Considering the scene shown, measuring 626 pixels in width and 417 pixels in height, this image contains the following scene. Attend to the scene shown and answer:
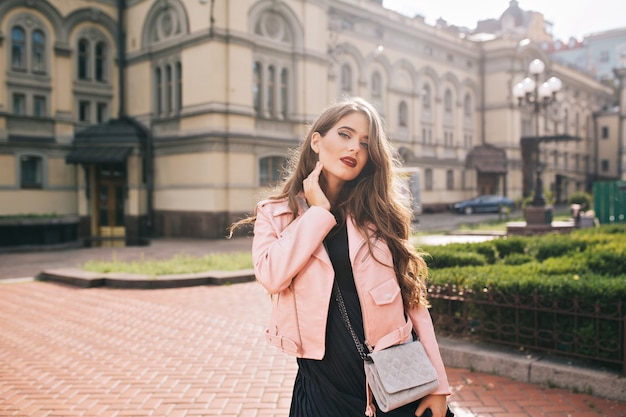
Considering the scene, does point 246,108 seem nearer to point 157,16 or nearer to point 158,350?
point 157,16

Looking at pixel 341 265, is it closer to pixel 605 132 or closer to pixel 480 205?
pixel 480 205

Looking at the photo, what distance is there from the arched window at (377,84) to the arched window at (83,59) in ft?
52.9

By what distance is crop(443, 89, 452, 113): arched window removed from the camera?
128ft

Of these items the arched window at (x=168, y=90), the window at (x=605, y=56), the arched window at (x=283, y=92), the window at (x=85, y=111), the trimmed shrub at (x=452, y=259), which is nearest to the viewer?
the trimmed shrub at (x=452, y=259)

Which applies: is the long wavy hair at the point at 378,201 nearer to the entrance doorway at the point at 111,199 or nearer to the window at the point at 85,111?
the entrance doorway at the point at 111,199

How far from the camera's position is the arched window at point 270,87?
24.9 meters

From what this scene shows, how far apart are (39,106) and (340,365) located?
84.9 ft

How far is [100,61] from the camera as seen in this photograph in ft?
87.1

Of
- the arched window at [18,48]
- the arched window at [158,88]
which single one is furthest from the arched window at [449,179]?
the arched window at [18,48]

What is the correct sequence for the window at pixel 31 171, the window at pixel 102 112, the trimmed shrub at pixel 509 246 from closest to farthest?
the trimmed shrub at pixel 509 246 < the window at pixel 31 171 < the window at pixel 102 112

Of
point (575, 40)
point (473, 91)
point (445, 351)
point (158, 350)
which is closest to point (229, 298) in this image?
point (158, 350)

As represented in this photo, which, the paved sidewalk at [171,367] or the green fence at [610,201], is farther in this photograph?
the green fence at [610,201]

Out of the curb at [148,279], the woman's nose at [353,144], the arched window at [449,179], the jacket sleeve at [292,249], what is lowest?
the curb at [148,279]

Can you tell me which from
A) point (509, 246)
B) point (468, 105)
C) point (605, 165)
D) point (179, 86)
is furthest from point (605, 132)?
point (509, 246)
